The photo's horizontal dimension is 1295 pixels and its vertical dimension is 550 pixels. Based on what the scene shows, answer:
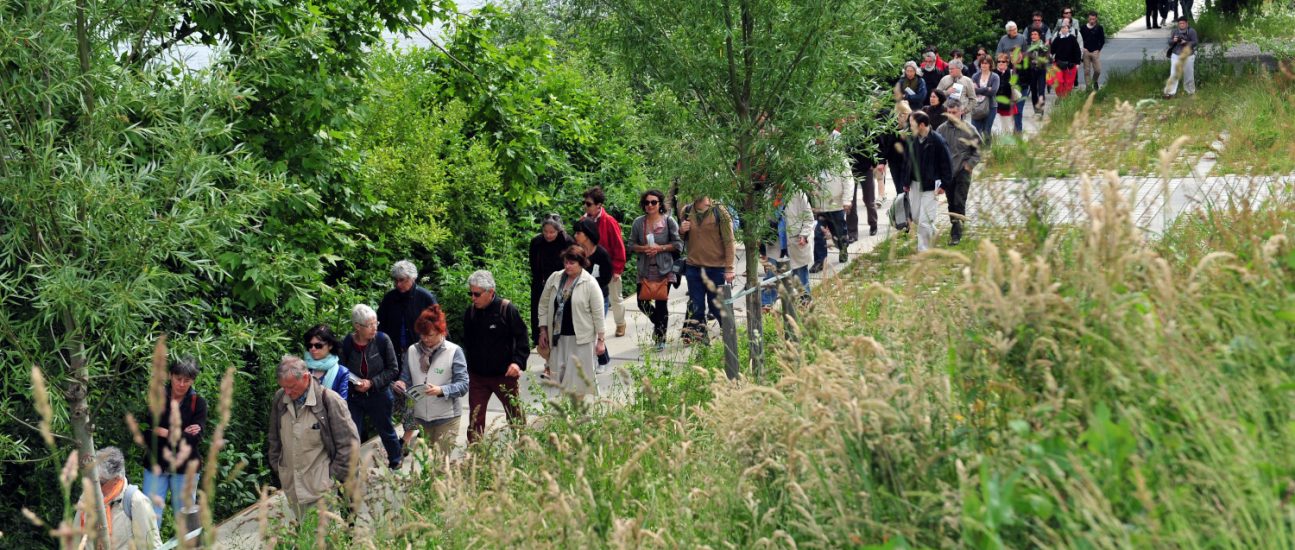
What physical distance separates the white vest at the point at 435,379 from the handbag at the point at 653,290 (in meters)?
3.57

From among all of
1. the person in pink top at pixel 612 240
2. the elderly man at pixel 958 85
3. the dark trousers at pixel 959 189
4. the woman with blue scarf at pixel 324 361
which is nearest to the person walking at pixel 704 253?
the person in pink top at pixel 612 240

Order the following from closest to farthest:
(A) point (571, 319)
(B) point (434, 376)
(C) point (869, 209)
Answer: (B) point (434, 376) < (A) point (571, 319) < (C) point (869, 209)

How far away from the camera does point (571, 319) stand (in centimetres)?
1029

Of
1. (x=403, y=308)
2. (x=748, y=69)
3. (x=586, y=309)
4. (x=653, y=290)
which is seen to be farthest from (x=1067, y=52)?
(x=403, y=308)

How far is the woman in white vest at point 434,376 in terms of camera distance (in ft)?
29.7

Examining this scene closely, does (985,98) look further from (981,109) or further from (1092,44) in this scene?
(1092,44)

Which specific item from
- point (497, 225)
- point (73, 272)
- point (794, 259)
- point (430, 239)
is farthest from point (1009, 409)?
point (497, 225)

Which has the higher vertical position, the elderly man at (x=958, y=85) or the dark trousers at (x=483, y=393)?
the elderly man at (x=958, y=85)

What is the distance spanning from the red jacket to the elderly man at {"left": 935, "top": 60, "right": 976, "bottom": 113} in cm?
742

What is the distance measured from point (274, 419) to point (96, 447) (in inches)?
86.4

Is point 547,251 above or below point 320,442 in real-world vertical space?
above

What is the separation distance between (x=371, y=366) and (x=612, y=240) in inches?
159

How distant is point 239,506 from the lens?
1006 centimetres

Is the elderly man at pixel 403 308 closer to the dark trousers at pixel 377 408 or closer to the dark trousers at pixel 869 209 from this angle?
the dark trousers at pixel 377 408
